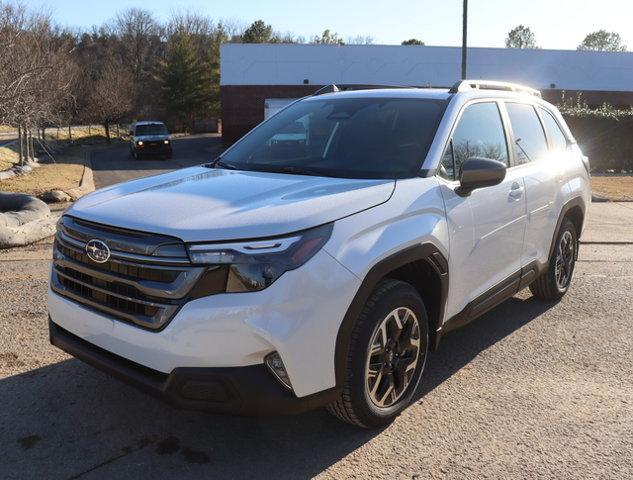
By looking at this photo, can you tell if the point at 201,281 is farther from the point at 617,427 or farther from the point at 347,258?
the point at 617,427

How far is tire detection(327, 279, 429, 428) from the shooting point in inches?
116

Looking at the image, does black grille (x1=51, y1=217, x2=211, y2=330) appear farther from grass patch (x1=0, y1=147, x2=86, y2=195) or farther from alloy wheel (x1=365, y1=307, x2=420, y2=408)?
grass patch (x1=0, y1=147, x2=86, y2=195)

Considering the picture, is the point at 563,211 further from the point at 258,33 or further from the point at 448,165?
the point at 258,33

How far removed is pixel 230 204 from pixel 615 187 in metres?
15.9

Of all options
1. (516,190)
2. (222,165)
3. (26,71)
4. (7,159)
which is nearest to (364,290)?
(222,165)

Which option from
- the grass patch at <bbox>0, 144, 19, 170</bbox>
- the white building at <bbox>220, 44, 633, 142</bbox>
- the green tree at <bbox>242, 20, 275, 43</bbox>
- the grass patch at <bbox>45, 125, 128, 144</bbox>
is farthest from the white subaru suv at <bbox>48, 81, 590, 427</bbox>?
the green tree at <bbox>242, 20, 275, 43</bbox>

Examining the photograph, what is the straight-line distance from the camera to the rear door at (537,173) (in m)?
4.54

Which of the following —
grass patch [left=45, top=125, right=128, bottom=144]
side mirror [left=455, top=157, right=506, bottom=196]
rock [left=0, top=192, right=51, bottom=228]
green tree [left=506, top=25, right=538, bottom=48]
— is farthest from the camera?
green tree [left=506, top=25, right=538, bottom=48]

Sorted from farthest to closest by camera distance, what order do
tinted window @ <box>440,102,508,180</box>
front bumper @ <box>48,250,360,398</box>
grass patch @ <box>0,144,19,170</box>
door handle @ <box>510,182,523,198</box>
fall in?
grass patch @ <box>0,144,19,170</box>, door handle @ <box>510,182,523,198</box>, tinted window @ <box>440,102,508,180</box>, front bumper @ <box>48,250,360,398</box>

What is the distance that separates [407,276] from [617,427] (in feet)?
4.83

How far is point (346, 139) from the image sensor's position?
3957 mm

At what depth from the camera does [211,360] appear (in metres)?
2.59

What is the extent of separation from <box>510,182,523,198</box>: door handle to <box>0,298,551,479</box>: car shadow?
1.44 m

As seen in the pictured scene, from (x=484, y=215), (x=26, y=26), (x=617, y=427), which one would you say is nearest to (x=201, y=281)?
(x=484, y=215)
